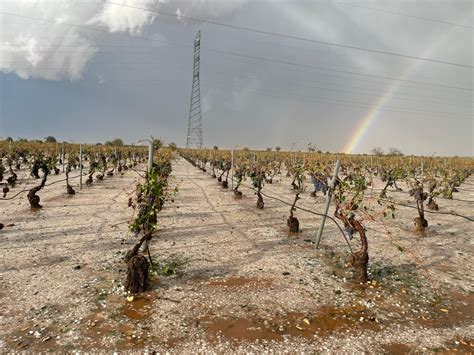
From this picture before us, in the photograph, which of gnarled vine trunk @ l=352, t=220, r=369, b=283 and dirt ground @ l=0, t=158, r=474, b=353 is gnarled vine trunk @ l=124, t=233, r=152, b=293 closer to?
dirt ground @ l=0, t=158, r=474, b=353

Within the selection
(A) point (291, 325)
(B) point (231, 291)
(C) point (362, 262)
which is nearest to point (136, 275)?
(B) point (231, 291)

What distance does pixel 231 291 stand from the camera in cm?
591

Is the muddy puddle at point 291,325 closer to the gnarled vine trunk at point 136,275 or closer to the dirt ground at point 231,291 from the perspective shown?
the dirt ground at point 231,291

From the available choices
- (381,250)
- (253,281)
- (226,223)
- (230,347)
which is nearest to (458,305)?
(381,250)

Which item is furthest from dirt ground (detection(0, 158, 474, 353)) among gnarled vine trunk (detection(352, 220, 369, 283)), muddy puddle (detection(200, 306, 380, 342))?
gnarled vine trunk (detection(352, 220, 369, 283))

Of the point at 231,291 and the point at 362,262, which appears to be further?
the point at 362,262

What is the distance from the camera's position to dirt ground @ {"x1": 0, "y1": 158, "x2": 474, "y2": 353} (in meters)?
4.46

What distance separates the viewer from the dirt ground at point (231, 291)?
14.6 ft

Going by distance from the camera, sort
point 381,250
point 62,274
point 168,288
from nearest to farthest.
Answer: point 168,288
point 62,274
point 381,250

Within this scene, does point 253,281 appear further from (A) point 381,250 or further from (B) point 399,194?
(B) point 399,194

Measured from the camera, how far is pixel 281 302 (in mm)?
5551

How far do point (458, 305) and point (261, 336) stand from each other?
3.76m

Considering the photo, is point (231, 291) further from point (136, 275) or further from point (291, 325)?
point (136, 275)

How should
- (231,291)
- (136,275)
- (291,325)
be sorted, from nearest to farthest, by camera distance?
1. (291,325)
2. (136,275)
3. (231,291)
